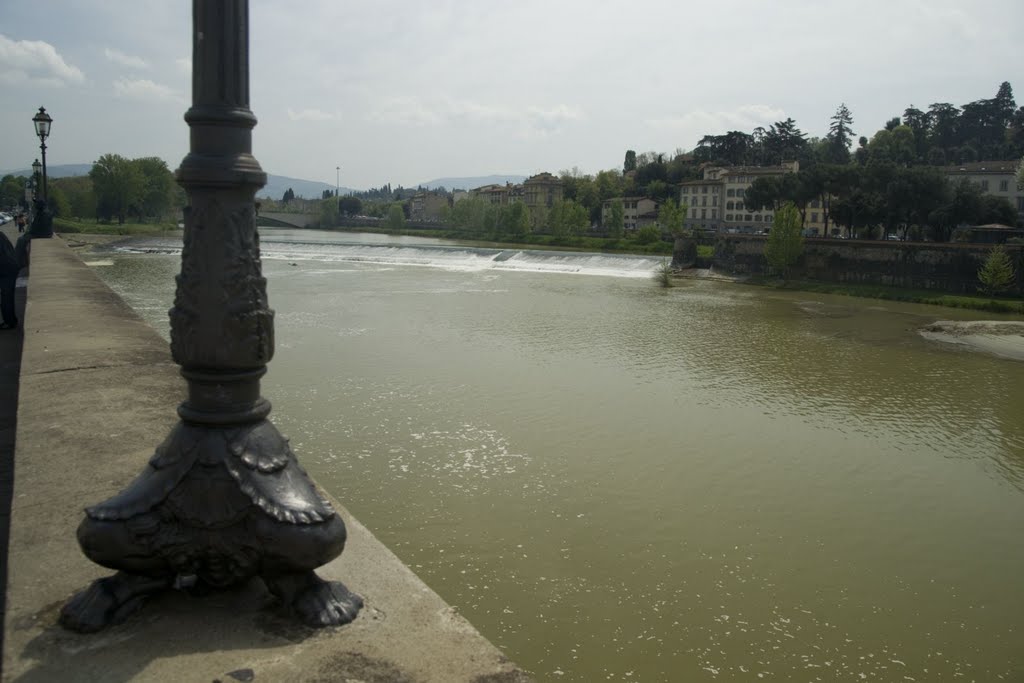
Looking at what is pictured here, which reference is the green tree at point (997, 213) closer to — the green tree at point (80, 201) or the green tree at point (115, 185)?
the green tree at point (115, 185)

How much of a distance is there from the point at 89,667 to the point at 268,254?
47449mm

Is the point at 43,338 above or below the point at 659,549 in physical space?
above

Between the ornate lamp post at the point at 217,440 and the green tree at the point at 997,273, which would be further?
the green tree at the point at 997,273

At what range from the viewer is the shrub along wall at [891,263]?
33875 mm

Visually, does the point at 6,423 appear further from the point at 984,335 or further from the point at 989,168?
the point at 989,168

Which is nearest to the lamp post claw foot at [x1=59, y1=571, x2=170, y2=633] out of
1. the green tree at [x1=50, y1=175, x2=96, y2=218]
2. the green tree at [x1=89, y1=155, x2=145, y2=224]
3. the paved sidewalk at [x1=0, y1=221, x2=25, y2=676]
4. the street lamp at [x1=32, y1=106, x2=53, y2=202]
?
the paved sidewalk at [x1=0, y1=221, x2=25, y2=676]

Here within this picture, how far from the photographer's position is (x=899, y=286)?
118 feet

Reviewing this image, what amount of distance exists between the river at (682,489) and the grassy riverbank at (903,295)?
1330 centimetres

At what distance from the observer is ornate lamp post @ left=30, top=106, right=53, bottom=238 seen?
1767 centimetres

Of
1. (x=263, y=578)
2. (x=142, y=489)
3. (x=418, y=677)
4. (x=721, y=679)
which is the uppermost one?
(x=142, y=489)

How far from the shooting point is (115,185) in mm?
77125

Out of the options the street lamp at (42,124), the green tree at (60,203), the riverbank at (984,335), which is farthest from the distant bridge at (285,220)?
the riverbank at (984,335)

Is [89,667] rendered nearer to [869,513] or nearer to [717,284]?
[869,513]

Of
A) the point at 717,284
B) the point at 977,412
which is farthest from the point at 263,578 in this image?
the point at 717,284
